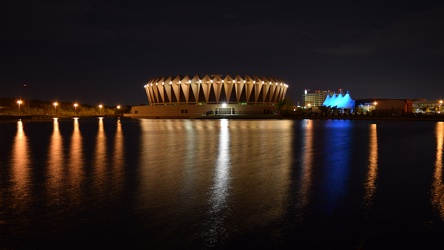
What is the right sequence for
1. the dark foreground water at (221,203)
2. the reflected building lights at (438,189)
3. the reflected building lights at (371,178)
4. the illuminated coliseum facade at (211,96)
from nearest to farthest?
the dark foreground water at (221,203) < the reflected building lights at (438,189) < the reflected building lights at (371,178) < the illuminated coliseum facade at (211,96)

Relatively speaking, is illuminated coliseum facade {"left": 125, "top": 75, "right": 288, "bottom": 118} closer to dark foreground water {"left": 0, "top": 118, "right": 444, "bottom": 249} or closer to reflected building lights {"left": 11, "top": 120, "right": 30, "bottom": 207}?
reflected building lights {"left": 11, "top": 120, "right": 30, "bottom": 207}

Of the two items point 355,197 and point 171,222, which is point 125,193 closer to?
point 171,222

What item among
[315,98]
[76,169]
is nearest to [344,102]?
[315,98]

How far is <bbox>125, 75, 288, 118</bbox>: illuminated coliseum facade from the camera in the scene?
87438 millimetres

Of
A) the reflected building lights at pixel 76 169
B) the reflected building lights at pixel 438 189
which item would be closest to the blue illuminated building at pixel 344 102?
the reflected building lights at pixel 438 189

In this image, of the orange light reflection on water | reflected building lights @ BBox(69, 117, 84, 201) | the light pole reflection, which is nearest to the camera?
the light pole reflection

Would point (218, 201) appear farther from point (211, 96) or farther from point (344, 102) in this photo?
point (344, 102)

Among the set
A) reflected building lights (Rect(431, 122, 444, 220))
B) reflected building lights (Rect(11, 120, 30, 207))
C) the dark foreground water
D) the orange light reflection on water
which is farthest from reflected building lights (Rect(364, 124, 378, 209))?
reflected building lights (Rect(11, 120, 30, 207))

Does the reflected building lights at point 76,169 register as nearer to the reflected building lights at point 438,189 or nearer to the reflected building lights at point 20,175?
the reflected building lights at point 20,175

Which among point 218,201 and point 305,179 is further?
point 305,179

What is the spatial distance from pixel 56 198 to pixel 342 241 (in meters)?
4.91

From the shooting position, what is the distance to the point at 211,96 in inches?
3612

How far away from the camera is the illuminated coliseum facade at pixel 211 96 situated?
87.4 m

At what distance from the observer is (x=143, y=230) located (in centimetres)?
505
